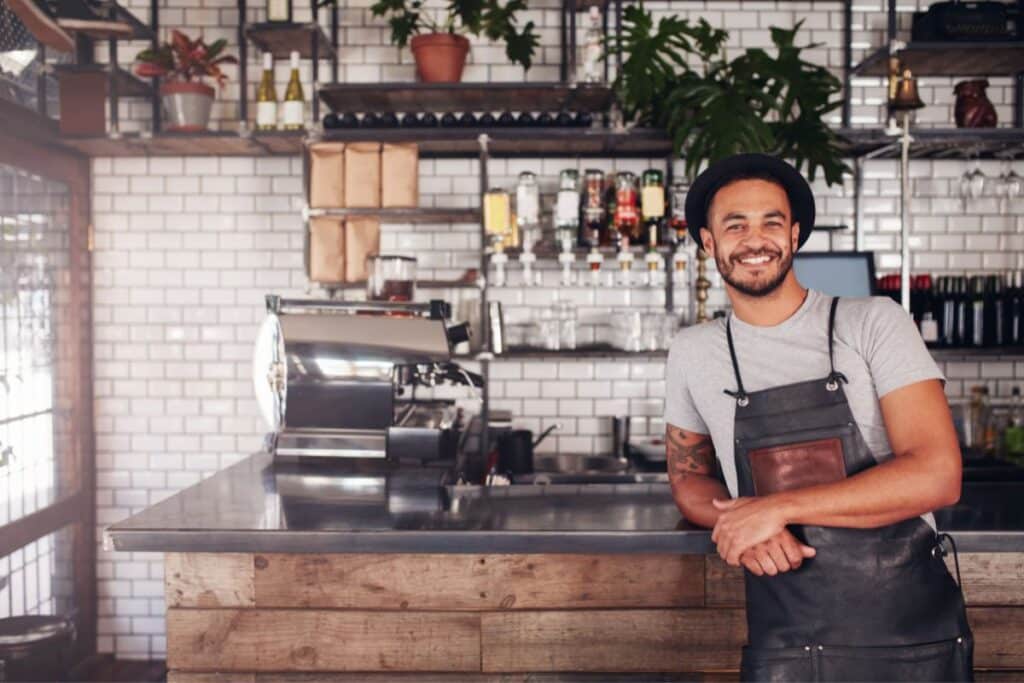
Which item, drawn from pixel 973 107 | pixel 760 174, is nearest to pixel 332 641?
pixel 760 174

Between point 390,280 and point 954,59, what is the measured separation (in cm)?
276

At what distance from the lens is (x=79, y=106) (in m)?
4.35

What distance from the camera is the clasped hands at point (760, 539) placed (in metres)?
1.83

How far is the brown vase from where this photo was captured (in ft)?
14.2

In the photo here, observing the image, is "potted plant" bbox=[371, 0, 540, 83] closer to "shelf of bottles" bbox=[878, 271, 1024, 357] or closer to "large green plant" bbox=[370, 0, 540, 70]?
"large green plant" bbox=[370, 0, 540, 70]

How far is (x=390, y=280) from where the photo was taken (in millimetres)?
3857

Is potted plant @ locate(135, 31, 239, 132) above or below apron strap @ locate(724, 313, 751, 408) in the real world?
above

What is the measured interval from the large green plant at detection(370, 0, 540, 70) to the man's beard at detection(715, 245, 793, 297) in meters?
2.57

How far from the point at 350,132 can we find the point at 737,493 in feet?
9.31

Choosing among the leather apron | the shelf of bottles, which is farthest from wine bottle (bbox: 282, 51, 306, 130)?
the leather apron

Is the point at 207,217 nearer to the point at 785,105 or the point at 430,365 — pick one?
the point at 430,365

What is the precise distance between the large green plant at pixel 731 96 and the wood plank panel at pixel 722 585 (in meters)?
2.05

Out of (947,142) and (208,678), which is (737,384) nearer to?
(208,678)

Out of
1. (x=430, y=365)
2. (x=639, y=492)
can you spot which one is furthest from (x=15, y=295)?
(x=639, y=492)
